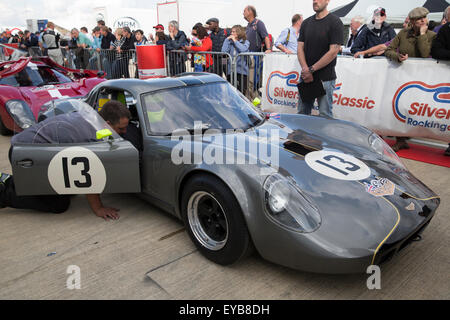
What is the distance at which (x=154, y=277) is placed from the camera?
7.53 feet

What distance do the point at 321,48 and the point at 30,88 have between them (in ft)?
15.2

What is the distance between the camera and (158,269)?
7.81 ft

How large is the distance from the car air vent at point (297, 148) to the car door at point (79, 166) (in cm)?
118

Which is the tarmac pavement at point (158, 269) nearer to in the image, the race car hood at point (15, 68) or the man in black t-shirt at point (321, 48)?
the man in black t-shirt at point (321, 48)

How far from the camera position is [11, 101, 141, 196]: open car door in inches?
108

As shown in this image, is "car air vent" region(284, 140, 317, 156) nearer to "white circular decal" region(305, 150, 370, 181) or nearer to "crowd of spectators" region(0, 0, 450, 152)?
"white circular decal" region(305, 150, 370, 181)

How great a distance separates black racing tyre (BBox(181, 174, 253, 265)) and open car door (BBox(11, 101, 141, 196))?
1.85ft

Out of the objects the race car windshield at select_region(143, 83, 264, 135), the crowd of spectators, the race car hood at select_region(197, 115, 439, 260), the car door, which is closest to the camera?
the race car hood at select_region(197, 115, 439, 260)

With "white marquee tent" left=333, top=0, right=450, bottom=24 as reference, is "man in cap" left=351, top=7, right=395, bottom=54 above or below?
below

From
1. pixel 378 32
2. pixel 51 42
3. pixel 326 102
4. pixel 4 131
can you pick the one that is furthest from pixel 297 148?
pixel 51 42

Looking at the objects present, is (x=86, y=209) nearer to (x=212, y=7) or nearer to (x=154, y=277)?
(x=154, y=277)

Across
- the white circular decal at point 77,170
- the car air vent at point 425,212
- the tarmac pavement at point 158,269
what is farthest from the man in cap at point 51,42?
the car air vent at point 425,212

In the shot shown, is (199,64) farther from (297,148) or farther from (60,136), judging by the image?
(297,148)

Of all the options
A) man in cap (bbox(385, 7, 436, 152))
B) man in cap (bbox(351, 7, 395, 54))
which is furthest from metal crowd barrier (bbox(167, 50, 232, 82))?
man in cap (bbox(385, 7, 436, 152))
